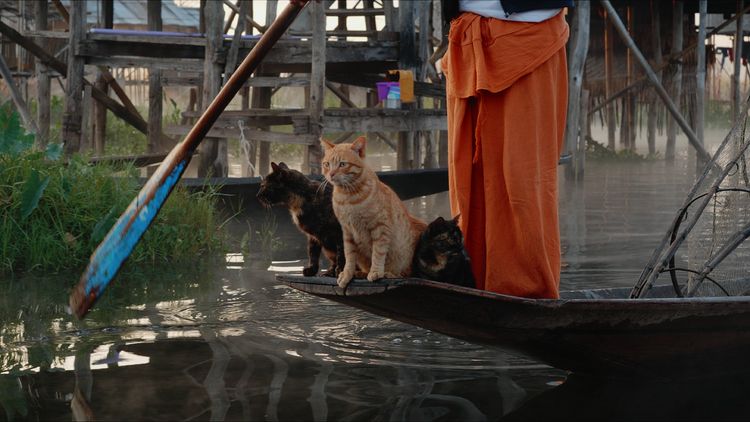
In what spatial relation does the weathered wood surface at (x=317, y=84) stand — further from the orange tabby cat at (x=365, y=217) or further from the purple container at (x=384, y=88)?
the orange tabby cat at (x=365, y=217)

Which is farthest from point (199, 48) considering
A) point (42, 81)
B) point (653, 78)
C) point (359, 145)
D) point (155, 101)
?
point (359, 145)

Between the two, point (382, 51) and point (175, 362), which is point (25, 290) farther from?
point (382, 51)

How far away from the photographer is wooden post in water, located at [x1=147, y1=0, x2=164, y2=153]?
1133 centimetres

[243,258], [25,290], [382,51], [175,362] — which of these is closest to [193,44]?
[382,51]

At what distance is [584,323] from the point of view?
3834 millimetres

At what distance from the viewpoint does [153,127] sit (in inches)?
447

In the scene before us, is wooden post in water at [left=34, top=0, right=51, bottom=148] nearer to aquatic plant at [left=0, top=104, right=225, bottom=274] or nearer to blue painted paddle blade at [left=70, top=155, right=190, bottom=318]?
aquatic plant at [left=0, top=104, right=225, bottom=274]

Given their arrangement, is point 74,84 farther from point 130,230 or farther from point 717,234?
point 717,234

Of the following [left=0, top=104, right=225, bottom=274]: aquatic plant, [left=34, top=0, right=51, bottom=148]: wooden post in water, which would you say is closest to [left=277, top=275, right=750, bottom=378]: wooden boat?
[left=0, top=104, right=225, bottom=274]: aquatic plant

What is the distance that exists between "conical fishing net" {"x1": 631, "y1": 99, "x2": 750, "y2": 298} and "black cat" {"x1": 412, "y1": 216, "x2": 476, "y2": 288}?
1044 millimetres

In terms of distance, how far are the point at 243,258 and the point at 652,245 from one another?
308 centimetres

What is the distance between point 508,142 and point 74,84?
21.4 feet

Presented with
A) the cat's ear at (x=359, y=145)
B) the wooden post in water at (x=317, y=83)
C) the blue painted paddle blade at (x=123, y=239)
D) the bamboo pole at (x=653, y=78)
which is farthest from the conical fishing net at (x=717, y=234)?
the bamboo pole at (x=653, y=78)

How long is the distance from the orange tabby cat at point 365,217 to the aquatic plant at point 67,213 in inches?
122
